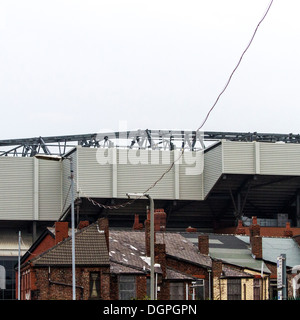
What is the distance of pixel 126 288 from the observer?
54.7 m

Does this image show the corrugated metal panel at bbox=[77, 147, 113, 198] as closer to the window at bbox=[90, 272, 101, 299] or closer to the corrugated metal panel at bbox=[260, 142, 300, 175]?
the corrugated metal panel at bbox=[260, 142, 300, 175]

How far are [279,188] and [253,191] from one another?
311 cm

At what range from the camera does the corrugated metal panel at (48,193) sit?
94.6 m

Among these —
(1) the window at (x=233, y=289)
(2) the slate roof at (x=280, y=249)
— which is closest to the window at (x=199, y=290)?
(1) the window at (x=233, y=289)

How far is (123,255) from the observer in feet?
192

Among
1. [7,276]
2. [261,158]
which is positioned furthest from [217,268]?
[7,276]

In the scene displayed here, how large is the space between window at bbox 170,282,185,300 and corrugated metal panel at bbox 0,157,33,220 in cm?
3993

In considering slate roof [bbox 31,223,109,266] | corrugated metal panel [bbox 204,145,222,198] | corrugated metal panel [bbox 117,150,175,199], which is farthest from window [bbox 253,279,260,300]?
corrugated metal panel [bbox 117,150,175,199]

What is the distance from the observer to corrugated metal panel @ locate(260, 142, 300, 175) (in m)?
92.2

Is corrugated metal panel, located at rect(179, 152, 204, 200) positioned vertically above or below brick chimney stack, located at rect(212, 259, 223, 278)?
above

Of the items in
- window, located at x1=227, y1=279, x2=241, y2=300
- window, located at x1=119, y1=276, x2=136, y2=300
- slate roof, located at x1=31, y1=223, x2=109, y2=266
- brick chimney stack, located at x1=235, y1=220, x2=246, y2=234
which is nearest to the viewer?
slate roof, located at x1=31, y1=223, x2=109, y2=266
